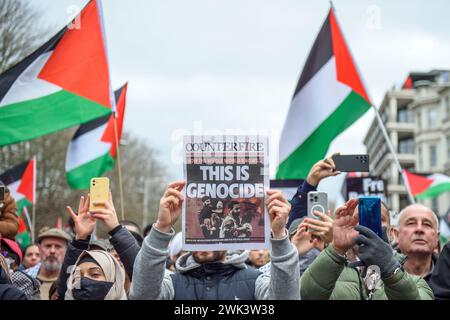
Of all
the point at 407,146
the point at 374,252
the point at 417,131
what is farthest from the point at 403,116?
the point at 374,252

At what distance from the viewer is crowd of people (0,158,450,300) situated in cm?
322

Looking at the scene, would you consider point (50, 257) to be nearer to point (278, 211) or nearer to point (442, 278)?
point (278, 211)

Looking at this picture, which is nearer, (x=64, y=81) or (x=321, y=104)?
(x=64, y=81)

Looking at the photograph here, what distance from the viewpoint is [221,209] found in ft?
10.6

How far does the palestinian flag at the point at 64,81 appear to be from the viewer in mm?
6965

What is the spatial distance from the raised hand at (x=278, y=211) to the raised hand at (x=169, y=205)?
436 millimetres

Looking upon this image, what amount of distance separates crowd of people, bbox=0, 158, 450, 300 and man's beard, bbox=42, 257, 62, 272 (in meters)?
1.79

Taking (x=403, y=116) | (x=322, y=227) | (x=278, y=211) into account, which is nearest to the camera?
(x=278, y=211)

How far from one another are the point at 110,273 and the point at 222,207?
3.13ft

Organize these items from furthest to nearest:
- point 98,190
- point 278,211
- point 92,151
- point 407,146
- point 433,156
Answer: point 407,146 → point 433,156 → point 92,151 → point 98,190 → point 278,211

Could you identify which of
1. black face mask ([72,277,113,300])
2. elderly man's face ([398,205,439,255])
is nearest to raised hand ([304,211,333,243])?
black face mask ([72,277,113,300])

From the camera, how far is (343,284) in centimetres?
389

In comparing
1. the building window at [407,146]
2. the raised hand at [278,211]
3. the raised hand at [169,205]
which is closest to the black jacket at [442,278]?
the raised hand at [278,211]
